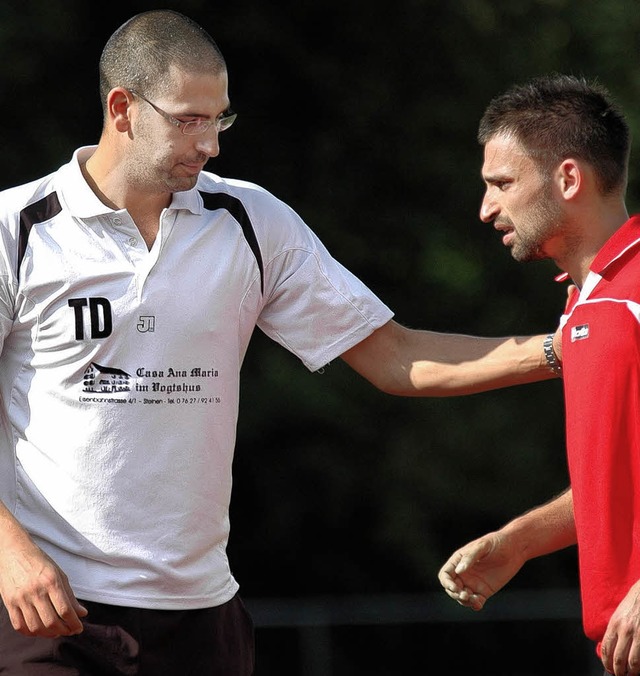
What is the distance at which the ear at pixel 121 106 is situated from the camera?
3.60 metres

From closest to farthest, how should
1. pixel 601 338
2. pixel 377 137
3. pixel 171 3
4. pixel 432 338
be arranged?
pixel 601 338 < pixel 432 338 < pixel 171 3 < pixel 377 137

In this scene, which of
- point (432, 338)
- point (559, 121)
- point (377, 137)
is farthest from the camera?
point (377, 137)

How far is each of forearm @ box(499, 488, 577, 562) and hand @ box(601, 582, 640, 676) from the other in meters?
0.62

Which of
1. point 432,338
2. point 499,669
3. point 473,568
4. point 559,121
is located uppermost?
point 559,121

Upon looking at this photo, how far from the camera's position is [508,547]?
11.9 ft

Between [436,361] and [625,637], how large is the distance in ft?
3.66

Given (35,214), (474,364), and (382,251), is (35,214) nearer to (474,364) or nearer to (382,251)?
(474,364)

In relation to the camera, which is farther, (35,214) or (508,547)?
(508,547)

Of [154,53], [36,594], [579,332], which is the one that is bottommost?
[36,594]

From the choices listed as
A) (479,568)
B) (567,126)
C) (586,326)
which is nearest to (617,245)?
(586,326)

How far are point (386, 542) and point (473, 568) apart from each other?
15.6 feet

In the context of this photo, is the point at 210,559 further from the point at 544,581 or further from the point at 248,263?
the point at 544,581

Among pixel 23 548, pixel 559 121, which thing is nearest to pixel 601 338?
pixel 559 121

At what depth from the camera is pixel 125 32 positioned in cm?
369
